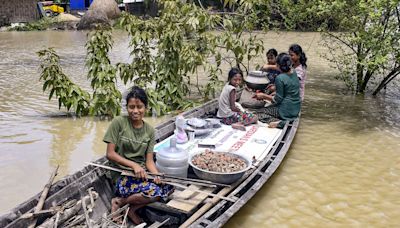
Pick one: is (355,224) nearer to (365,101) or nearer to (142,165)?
(142,165)

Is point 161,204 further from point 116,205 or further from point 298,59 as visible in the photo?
point 298,59

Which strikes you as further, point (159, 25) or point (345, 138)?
point (159, 25)

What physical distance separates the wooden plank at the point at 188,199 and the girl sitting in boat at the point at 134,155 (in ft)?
0.34

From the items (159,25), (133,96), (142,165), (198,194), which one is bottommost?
(198,194)

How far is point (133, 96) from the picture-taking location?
348 cm

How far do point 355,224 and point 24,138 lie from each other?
5.26 m

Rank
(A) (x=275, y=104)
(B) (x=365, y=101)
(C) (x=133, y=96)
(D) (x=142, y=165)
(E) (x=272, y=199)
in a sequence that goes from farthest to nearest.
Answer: (B) (x=365, y=101) < (A) (x=275, y=104) < (E) (x=272, y=199) < (D) (x=142, y=165) < (C) (x=133, y=96)

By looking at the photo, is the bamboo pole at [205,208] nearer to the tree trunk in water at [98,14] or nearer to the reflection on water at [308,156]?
the reflection on water at [308,156]

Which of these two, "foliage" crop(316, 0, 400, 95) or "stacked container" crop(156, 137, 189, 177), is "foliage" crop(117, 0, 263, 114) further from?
"stacked container" crop(156, 137, 189, 177)

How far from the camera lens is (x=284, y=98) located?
6074 mm

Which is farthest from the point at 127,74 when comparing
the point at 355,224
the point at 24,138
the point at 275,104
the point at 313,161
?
the point at 355,224

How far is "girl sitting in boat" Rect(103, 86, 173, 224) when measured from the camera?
11.4 ft

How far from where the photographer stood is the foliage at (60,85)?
22.8ft

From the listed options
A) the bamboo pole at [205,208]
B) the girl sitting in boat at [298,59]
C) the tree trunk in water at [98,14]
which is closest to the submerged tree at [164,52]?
the girl sitting in boat at [298,59]
